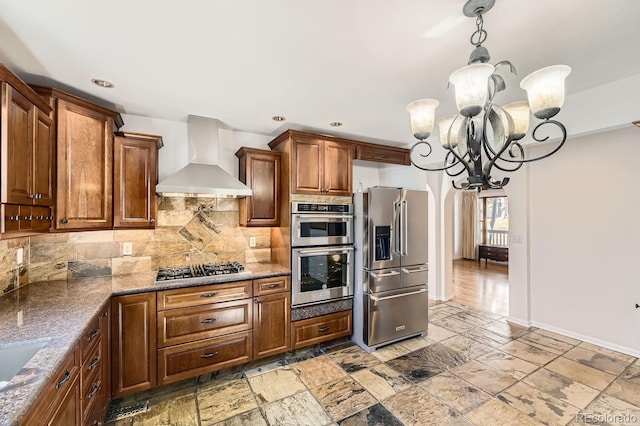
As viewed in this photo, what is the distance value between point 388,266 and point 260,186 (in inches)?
67.0

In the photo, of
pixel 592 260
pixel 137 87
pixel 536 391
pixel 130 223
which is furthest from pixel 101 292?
pixel 592 260

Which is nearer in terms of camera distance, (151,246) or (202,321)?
(202,321)

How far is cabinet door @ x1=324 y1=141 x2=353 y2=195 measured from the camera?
322 cm

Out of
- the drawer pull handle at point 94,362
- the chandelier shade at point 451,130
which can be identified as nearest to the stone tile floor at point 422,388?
the drawer pull handle at point 94,362

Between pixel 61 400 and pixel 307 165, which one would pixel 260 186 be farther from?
pixel 61 400

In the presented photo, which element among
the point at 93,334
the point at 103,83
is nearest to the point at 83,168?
the point at 103,83

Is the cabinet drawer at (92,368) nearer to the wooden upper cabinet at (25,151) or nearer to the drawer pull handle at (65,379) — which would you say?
the drawer pull handle at (65,379)

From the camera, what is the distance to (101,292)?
2168mm

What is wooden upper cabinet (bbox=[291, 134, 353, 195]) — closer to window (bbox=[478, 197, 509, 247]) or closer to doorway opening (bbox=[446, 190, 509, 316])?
doorway opening (bbox=[446, 190, 509, 316])

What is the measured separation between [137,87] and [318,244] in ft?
7.07

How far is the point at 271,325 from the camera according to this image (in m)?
2.87

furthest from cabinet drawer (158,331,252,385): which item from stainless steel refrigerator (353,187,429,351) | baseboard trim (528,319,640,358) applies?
baseboard trim (528,319,640,358)

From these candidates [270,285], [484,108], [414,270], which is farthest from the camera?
[414,270]

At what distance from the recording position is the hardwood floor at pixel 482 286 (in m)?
4.59
